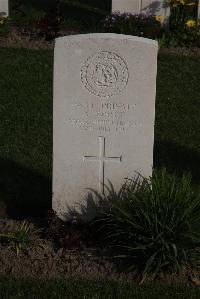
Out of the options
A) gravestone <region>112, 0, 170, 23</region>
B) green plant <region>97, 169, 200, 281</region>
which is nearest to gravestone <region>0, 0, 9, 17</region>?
gravestone <region>112, 0, 170, 23</region>

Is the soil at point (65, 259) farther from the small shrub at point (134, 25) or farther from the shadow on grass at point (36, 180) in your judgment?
the small shrub at point (134, 25)

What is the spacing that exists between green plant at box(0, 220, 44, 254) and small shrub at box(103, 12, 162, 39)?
613 centimetres

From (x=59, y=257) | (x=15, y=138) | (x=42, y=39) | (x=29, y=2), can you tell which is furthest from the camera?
(x=29, y=2)

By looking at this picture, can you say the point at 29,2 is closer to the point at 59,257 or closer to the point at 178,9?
the point at 178,9

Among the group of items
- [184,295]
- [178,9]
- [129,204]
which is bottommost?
[184,295]

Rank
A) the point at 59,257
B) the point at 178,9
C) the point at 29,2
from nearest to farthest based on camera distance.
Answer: the point at 59,257 < the point at 178,9 < the point at 29,2

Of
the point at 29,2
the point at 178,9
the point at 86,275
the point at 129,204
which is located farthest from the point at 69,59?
the point at 29,2

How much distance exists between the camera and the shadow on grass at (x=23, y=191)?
278 inches

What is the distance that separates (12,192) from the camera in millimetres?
7512

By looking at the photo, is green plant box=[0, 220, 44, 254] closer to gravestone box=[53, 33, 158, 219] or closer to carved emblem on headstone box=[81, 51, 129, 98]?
gravestone box=[53, 33, 158, 219]

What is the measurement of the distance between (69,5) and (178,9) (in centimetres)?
277

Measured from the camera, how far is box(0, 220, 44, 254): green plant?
6094 millimetres

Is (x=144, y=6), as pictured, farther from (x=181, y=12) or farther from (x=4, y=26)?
(x=4, y=26)

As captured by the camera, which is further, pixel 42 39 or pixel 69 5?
pixel 69 5
